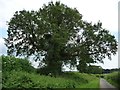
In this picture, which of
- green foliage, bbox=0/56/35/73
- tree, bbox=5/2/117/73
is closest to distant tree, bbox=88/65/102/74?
tree, bbox=5/2/117/73

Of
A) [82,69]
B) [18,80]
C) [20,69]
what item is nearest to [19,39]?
[82,69]

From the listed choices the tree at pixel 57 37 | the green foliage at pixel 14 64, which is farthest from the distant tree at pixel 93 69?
the green foliage at pixel 14 64

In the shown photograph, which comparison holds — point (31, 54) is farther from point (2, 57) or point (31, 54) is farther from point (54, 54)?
point (2, 57)

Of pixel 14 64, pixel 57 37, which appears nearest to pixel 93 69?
pixel 57 37

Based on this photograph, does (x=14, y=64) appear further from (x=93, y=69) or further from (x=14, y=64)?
(x=93, y=69)

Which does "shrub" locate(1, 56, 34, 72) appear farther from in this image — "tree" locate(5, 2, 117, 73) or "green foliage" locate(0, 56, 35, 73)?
"tree" locate(5, 2, 117, 73)

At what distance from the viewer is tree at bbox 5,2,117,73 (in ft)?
165

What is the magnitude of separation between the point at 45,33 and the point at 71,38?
4.61m

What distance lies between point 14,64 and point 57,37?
1760cm

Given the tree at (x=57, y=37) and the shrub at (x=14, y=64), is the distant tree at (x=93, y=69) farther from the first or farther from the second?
the shrub at (x=14, y=64)

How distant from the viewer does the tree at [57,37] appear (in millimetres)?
50438

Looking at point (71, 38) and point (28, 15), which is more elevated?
point (28, 15)

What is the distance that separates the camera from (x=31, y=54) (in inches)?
2116

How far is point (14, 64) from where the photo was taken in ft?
106
